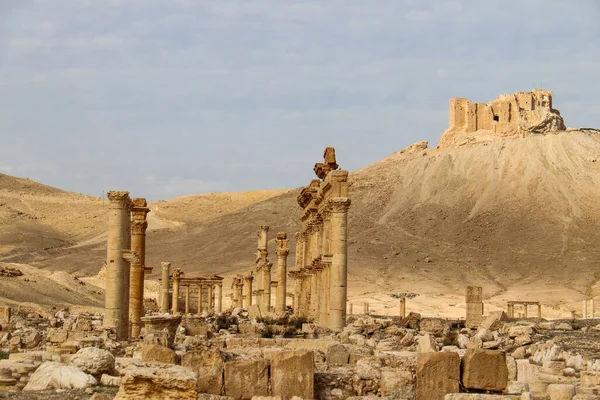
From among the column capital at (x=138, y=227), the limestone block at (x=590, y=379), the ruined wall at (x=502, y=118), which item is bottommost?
the limestone block at (x=590, y=379)

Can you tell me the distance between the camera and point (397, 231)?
90.9 meters

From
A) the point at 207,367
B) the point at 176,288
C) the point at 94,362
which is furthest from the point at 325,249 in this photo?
the point at 176,288

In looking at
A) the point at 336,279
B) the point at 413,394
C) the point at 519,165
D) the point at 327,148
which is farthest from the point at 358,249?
the point at 413,394

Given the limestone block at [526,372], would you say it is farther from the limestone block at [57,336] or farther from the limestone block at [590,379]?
the limestone block at [57,336]

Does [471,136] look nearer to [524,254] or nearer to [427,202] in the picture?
[427,202]

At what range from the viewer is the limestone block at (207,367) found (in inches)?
485

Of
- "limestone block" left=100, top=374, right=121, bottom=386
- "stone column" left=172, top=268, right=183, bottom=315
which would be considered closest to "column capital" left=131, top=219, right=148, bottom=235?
"limestone block" left=100, top=374, right=121, bottom=386

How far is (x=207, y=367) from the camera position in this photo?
42.0 feet

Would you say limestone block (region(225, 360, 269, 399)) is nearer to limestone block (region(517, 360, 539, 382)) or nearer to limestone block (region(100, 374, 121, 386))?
limestone block (region(100, 374, 121, 386))

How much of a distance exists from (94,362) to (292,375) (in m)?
3.80

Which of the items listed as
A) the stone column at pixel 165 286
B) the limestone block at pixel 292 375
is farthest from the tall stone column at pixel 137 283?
the stone column at pixel 165 286

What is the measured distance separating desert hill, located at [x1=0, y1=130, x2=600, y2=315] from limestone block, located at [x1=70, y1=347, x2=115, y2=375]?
45000 millimetres

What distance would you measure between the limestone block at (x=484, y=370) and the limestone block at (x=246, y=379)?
2416 mm

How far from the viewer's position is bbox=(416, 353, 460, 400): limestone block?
12.5 metres
